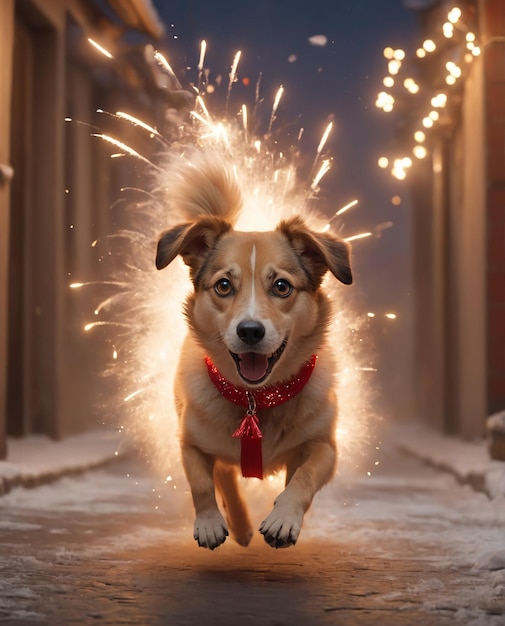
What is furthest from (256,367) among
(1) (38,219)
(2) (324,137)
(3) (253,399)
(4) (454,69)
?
(1) (38,219)

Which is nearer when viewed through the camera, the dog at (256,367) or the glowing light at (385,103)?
the dog at (256,367)

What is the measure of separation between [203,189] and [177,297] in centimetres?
112

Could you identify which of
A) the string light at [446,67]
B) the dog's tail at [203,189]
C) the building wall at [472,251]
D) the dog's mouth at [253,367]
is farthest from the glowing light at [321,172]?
the building wall at [472,251]

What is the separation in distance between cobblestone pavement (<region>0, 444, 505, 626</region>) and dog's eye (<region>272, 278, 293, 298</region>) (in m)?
1.25

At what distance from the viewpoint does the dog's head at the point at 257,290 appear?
4828 mm

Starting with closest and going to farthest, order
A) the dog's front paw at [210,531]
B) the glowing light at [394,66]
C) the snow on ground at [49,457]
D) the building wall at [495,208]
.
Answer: the dog's front paw at [210,531] → the snow on ground at [49,457] → the building wall at [495,208] → the glowing light at [394,66]

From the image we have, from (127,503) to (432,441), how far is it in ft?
24.8

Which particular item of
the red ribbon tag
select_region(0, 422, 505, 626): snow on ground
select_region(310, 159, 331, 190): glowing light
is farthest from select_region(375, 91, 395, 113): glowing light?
the red ribbon tag

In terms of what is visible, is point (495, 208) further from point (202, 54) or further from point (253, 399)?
point (253, 399)

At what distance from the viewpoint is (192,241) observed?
544 cm

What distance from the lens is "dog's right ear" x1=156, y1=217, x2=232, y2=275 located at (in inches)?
207

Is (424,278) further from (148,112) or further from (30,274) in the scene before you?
(30,274)

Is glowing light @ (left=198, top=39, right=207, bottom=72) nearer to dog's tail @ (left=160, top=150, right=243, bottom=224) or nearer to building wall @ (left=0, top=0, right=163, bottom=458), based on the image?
dog's tail @ (left=160, top=150, right=243, bottom=224)

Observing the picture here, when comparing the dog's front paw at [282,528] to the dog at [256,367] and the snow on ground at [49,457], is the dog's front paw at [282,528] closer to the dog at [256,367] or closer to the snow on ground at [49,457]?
the dog at [256,367]
